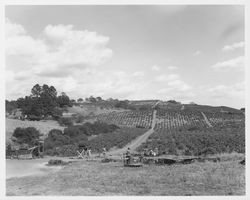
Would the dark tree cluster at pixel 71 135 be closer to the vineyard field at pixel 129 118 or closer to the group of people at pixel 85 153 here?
the group of people at pixel 85 153

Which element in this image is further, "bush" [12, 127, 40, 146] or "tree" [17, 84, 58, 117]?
"tree" [17, 84, 58, 117]

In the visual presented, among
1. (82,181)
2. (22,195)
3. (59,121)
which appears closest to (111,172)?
(82,181)

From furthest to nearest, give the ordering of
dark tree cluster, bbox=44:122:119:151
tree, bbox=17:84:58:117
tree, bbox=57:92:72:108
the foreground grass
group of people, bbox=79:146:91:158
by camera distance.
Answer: tree, bbox=57:92:72:108 → tree, bbox=17:84:58:117 → dark tree cluster, bbox=44:122:119:151 → group of people, bbox=79:146:91:158 → the foreground grass

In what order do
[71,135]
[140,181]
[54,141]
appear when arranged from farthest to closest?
[71,135] < [54,141] < [140,181]

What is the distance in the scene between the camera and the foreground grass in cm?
1375

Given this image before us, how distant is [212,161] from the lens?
20.9 m

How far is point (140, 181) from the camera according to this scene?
15.3 meters

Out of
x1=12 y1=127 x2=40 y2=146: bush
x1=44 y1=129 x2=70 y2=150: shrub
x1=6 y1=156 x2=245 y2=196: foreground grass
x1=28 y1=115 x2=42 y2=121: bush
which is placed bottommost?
x1=6 y1=156 x2=245 y2=196: foreground grass

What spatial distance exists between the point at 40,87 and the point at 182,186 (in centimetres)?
5815

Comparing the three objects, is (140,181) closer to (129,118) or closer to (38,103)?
(38,103)

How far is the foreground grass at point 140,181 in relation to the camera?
13.8 meters

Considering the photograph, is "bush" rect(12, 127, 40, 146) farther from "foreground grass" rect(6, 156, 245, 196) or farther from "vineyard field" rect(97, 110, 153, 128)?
"vineyard field" rect(97, 110, 153, 128)

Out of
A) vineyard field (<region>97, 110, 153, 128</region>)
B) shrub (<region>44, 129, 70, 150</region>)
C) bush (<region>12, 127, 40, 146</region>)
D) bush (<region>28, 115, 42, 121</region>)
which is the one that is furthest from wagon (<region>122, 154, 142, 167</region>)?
vineyard field (<region>97, 110, 153, 128</region>)

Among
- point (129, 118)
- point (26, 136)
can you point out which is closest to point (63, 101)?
point (129, 118)
